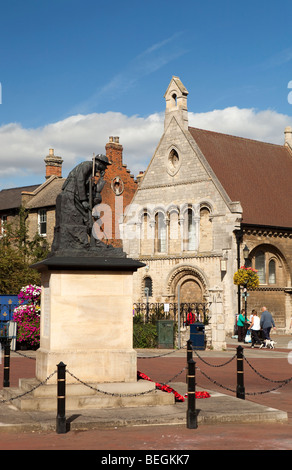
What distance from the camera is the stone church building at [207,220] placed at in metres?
38.7

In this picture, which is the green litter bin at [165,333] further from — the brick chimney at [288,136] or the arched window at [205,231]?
the brick chimney at [288,136]

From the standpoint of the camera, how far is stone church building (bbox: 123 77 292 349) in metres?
38.7

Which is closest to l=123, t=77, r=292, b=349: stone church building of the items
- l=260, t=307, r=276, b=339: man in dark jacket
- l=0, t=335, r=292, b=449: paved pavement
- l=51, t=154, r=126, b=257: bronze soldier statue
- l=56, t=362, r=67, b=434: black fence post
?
l=260, t=307, r=276, b=339: man in dark jacket

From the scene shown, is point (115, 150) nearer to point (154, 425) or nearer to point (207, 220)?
point (207, 220)

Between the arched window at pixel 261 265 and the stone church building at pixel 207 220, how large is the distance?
0.06 meters

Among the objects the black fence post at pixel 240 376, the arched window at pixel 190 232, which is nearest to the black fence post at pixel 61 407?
the black fence post at pixel 240 376

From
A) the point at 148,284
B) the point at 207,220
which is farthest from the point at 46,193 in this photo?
the point at 207,220

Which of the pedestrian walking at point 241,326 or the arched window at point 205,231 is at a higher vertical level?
the arched window at point 205,231

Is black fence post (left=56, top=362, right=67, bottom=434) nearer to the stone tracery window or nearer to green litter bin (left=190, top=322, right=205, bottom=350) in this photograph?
green litter bin (left=190, top=322, right=205, bottom=350)

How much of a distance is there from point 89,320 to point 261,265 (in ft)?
98.5

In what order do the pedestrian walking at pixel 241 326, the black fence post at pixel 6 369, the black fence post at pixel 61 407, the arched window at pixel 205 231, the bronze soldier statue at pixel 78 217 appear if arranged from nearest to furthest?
1. the black fence post at pixel 61 407
2. the bronze soldier statue at pixel 78 217
3. the black fence post at pixel 6 369
4. the pedestrian walking at pixel 241 326
5. the arched window at pixel 205 231

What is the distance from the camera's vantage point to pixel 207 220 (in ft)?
131

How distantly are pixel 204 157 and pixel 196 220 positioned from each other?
385 centimetres

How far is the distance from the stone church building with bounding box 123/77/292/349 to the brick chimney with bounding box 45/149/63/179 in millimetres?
11202
